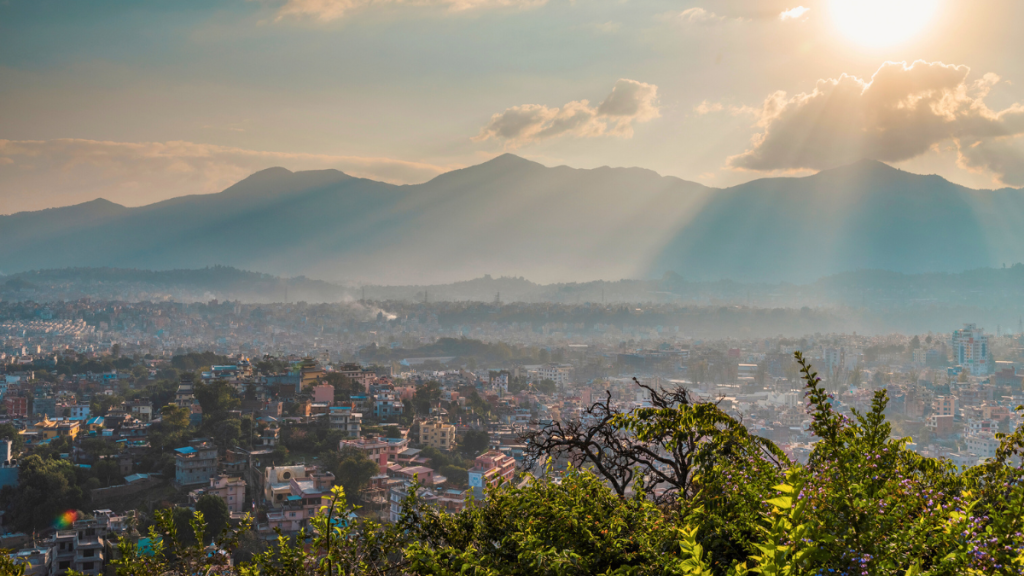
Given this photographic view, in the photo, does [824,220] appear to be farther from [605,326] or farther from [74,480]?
[74,480]

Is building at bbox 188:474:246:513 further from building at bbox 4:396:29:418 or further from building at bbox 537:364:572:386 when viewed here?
building at bbox 537:364:572:386

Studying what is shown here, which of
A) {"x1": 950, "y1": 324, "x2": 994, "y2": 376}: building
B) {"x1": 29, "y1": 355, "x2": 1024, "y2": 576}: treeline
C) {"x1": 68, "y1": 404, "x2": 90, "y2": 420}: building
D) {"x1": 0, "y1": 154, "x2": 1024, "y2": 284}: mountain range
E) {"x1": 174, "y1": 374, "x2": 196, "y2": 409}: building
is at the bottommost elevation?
{"x1": 68, "y1": 404, "x2": 90, "y2": 420}: building

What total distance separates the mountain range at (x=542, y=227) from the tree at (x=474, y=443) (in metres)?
103

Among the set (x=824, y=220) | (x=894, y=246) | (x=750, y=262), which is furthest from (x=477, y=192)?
(x=894, y=246)

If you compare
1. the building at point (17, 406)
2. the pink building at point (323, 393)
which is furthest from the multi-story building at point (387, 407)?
the building at point (17, 406)

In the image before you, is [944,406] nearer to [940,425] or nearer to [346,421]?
[940,425]

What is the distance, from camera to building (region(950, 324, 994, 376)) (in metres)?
37.1

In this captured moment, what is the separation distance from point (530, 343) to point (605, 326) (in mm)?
13458

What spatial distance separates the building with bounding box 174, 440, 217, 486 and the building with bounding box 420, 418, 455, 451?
567 centimetres

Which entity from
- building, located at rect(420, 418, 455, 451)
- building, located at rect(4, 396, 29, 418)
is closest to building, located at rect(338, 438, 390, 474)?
building, located at rect(420, 418, 455, 451)

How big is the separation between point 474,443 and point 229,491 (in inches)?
270

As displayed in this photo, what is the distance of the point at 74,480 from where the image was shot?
46.7ft

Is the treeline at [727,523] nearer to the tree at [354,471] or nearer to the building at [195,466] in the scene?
the tree at [354,471]

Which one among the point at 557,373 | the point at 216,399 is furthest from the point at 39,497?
the point at 557,373
